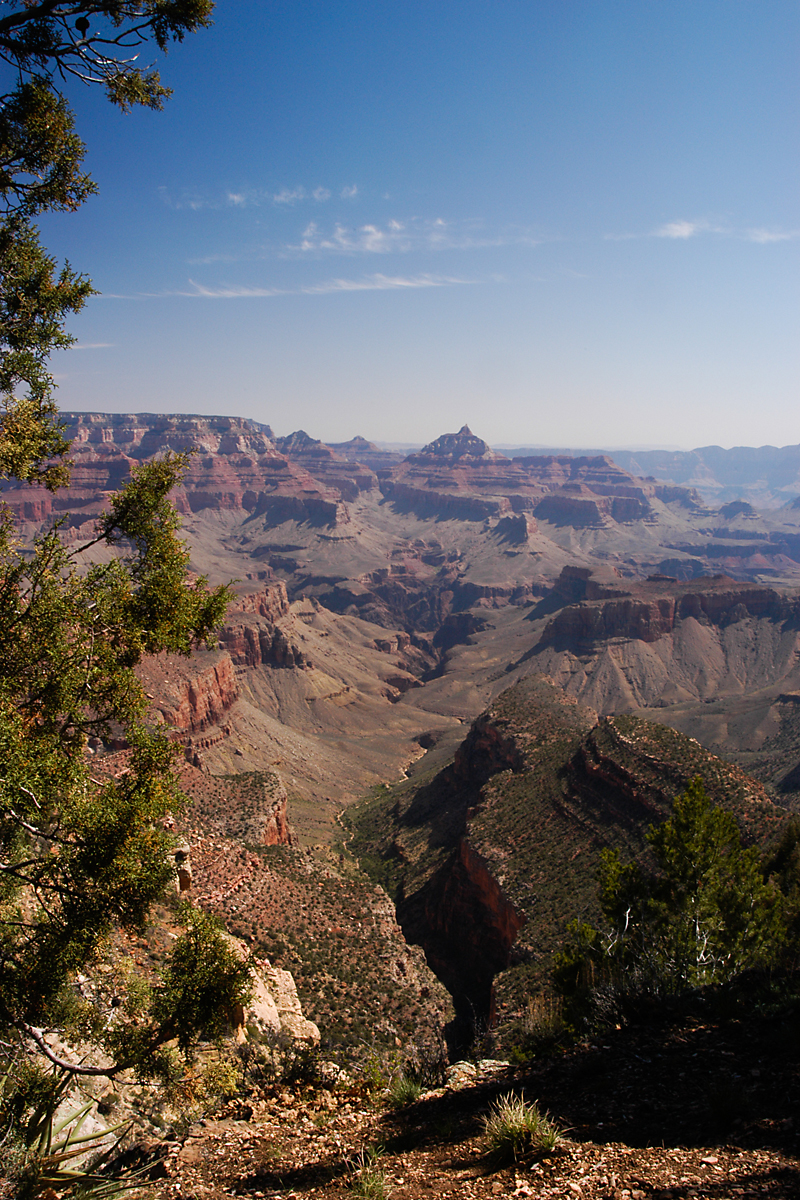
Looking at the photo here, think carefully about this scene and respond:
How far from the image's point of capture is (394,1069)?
18.2 meters

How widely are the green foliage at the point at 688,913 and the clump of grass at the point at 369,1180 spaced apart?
9.12 m

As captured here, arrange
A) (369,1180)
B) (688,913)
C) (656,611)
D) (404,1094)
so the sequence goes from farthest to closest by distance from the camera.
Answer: (656,611), (688,913), (404,1094), (369,1180)

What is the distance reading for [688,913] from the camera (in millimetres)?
19562

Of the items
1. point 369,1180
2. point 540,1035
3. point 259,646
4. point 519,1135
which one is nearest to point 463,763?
point 540,1035

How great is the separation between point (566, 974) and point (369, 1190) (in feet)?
51.1

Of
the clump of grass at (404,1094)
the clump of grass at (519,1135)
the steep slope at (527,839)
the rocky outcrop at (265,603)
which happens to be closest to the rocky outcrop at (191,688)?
the steep slope at (527,839)

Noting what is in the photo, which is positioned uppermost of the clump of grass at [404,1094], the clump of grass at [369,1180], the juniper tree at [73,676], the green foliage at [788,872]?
the juniper tree at [73,676]

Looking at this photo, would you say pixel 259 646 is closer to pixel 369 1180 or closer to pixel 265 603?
pixel 265 603

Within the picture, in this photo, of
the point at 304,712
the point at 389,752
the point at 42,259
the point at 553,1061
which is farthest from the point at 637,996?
the point at 304,712

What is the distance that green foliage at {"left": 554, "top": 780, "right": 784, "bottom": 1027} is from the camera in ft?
56.8

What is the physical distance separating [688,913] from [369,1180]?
52.0ft

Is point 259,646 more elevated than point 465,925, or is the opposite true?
point 259,646

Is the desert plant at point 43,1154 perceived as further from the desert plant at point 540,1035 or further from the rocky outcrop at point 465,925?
the rocky outcrop at point 465,925

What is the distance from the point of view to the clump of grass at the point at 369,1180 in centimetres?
723
